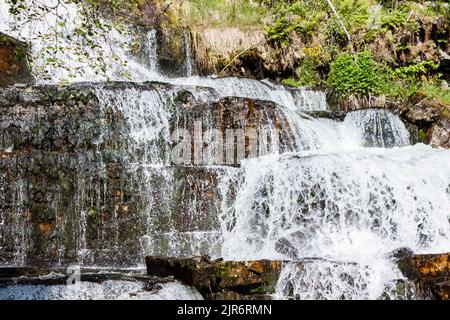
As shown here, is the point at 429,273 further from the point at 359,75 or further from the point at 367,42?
the point at 367,42

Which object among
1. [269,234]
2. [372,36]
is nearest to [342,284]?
[269,234]

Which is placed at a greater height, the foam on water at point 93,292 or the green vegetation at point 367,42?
the green vegetation at point 367,42

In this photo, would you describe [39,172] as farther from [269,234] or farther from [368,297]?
[368,297]

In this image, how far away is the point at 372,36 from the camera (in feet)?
52.7

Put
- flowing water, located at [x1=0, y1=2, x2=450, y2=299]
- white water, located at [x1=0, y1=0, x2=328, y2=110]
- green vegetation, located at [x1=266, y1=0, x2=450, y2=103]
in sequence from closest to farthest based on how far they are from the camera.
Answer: flowing water, located at [x1=0, y1=2, x2=450, y2=299]
white water, located at [x1=0, y1=0, x2=328, y2=110]
green vegetation, located at [x1=266, y1=0, x2=450, y2=103]

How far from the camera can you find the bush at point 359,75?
14352 millimetres

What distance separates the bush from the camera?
14.4m

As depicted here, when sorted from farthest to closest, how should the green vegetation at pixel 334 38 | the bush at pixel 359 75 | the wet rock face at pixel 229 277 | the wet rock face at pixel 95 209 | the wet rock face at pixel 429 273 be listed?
the green vegetation at pixel 334 38 < the bush at pixel 359 75 < the wet rock face at pixel 95 209 < the wet rock face at pixel 229 277 < the wet rock face at pixel 429 273

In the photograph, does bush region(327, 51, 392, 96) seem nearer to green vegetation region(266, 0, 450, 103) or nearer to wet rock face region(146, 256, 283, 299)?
green vegetation region(266, 0, 450, 103)

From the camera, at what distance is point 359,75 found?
14.4m

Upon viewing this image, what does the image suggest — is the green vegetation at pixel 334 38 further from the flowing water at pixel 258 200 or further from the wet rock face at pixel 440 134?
the flowing water at pixel 258 200

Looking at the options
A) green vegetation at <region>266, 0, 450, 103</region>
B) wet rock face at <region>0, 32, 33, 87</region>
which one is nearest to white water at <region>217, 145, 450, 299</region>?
wet rock face at <region>0, 32, 33, 87</region>

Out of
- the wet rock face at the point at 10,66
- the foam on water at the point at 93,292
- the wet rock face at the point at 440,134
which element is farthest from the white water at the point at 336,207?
the wet rock face at the point at 10,66

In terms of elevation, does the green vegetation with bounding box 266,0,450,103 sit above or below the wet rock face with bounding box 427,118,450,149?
above
